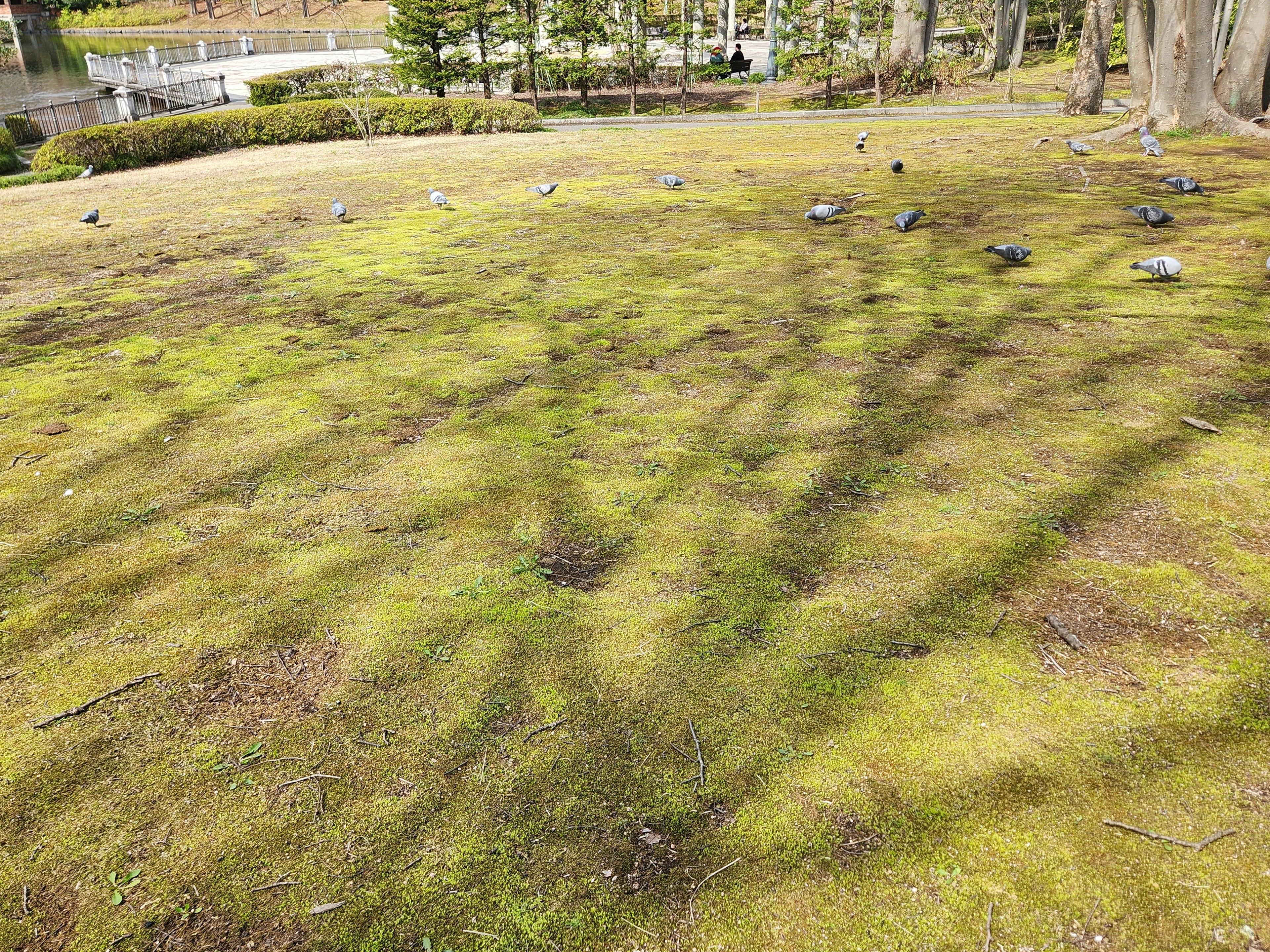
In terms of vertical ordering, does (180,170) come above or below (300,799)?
above

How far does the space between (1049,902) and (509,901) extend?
1.34 metres

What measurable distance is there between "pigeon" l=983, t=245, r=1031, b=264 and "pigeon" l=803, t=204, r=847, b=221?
7.51 feet

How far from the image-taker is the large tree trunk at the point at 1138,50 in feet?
46.6

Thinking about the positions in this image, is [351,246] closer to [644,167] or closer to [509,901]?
[644,167]

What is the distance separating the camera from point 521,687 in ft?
8.61

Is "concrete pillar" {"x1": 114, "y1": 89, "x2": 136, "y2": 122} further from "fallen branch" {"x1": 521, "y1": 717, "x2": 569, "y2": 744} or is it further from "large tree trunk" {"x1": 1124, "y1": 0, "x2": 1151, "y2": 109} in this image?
"fallen branch" {"x1": 521, "y1": 717, "x2": 569, "y2": 744}

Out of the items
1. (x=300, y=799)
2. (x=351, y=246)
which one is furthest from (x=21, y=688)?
(x=351, y=246)

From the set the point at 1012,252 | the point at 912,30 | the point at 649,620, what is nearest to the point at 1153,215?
the point at 1012,252

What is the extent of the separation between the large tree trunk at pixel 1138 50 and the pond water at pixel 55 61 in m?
32.0

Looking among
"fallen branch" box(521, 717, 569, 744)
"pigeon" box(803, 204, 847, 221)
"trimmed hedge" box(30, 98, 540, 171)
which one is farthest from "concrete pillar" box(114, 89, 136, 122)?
"fallen branch" box(521, 717, 569, 744)

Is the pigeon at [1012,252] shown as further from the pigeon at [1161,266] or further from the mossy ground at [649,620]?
the pigeon at [1161,266]

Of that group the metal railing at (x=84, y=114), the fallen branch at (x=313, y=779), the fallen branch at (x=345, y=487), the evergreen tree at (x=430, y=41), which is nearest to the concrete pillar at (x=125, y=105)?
the metal railing at (x=84, y=114)

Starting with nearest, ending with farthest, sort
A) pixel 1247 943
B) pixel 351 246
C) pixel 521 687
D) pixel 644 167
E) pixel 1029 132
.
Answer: pixel 1247 943
pixel 521 687
pixel 351 246
pixel 644 167
pixel 1029 132

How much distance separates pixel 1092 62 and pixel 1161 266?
13866mm
